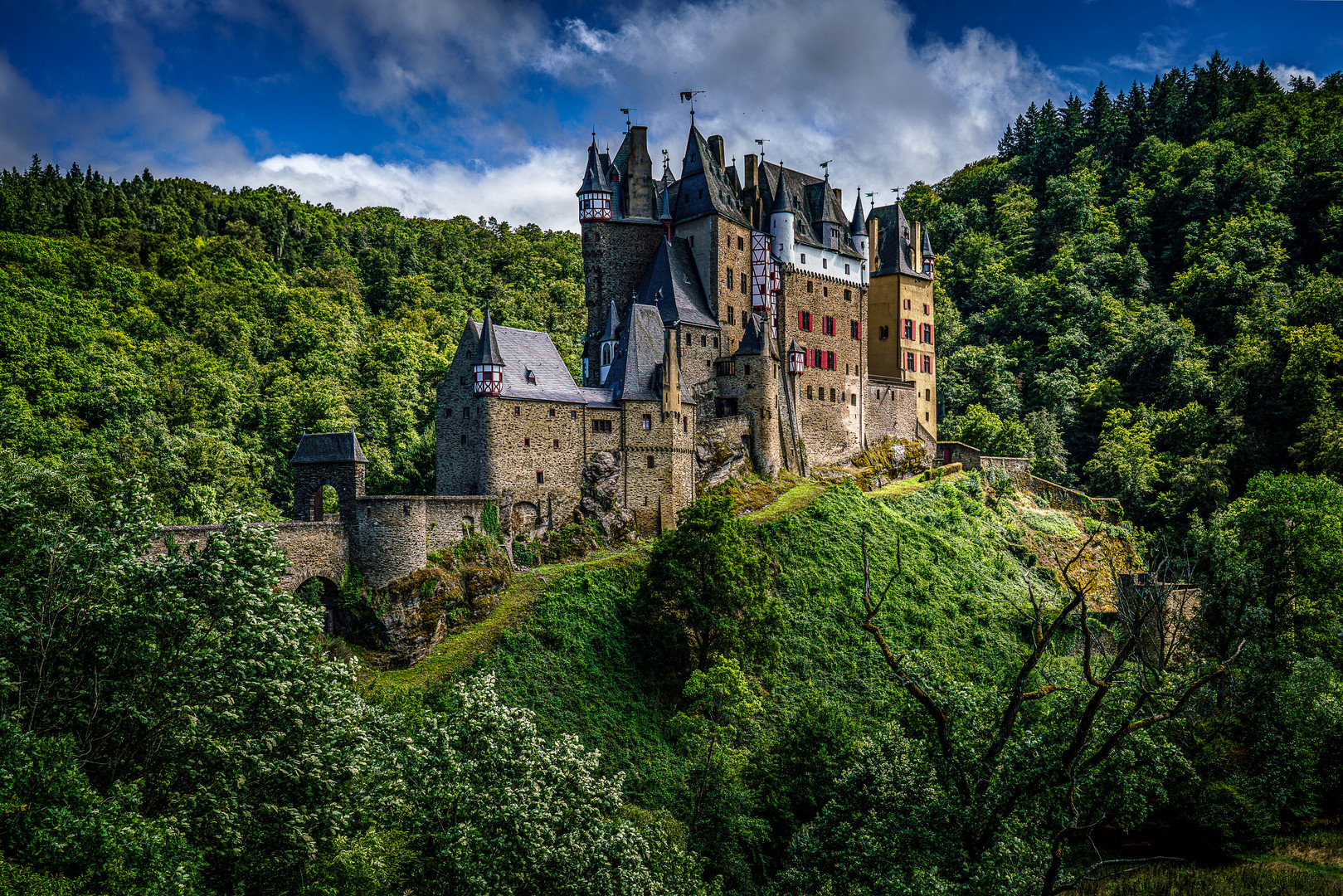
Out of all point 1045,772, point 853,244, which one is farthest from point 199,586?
point 853,244

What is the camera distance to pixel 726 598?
114 feet

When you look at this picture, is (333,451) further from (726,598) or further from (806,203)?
(806,203)

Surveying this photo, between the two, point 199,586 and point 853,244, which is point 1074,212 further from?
point 199,586

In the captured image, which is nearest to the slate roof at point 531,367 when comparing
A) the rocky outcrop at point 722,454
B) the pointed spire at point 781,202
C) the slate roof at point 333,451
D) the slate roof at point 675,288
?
the slate roof at point 333,451

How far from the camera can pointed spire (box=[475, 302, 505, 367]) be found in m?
37.7

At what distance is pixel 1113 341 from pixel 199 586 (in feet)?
241

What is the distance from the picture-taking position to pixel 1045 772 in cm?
1596

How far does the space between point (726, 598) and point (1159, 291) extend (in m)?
63.1

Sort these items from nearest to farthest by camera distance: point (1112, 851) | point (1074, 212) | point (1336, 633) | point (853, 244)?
point (1112, 851) < point (1336, 633) < point (853, 244) < point (1074, 212)

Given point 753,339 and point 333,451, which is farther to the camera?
point 753,339

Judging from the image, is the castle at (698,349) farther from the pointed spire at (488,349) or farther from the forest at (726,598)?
the forest at (726,598)

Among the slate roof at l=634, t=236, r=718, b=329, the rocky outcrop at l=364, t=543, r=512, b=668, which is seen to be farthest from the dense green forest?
the rocky outcrop at l=364, t=543, r=512, b=668

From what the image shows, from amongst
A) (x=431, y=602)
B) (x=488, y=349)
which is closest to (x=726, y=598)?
(x=431, y=602)

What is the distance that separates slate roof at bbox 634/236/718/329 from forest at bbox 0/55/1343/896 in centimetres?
882
